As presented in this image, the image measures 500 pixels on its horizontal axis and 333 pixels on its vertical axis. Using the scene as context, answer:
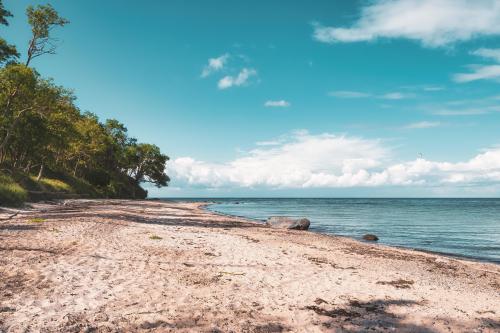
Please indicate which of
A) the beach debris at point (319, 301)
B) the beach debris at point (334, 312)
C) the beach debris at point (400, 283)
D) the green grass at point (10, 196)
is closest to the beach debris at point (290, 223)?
the green grass at point (10, 196)

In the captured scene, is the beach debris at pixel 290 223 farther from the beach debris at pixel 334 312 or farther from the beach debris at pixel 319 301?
the beach debris at pixel 334 312

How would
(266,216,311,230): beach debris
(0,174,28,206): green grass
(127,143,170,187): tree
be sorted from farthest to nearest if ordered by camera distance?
(127,143,170,187): tree < (266,216,311,230): beach debris < (0,174,28,206): green grass

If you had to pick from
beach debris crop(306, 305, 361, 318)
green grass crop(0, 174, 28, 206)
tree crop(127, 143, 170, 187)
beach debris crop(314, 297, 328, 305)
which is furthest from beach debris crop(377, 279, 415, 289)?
tree crop(127, 143, 170, 187)

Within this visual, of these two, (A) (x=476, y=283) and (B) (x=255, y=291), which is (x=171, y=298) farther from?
(A) (x=476, y=283)

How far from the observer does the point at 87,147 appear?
65.7 m

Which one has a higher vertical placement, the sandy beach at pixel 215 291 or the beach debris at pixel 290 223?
the sandy beach at pixel 215 291

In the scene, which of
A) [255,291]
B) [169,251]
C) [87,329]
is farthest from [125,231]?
[87,329]

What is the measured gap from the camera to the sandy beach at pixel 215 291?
7.07 meters

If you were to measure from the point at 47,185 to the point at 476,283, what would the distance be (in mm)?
50127

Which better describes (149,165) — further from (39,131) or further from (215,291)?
(215,291)

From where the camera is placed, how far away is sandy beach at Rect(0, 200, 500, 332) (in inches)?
278

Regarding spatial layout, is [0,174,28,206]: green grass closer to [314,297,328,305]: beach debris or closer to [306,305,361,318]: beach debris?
[314,297,328,305]: beach debris

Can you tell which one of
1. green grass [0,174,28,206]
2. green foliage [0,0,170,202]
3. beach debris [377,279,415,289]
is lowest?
beach debris [377,279,415,289]

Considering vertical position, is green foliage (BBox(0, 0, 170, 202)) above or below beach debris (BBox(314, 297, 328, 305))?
above
